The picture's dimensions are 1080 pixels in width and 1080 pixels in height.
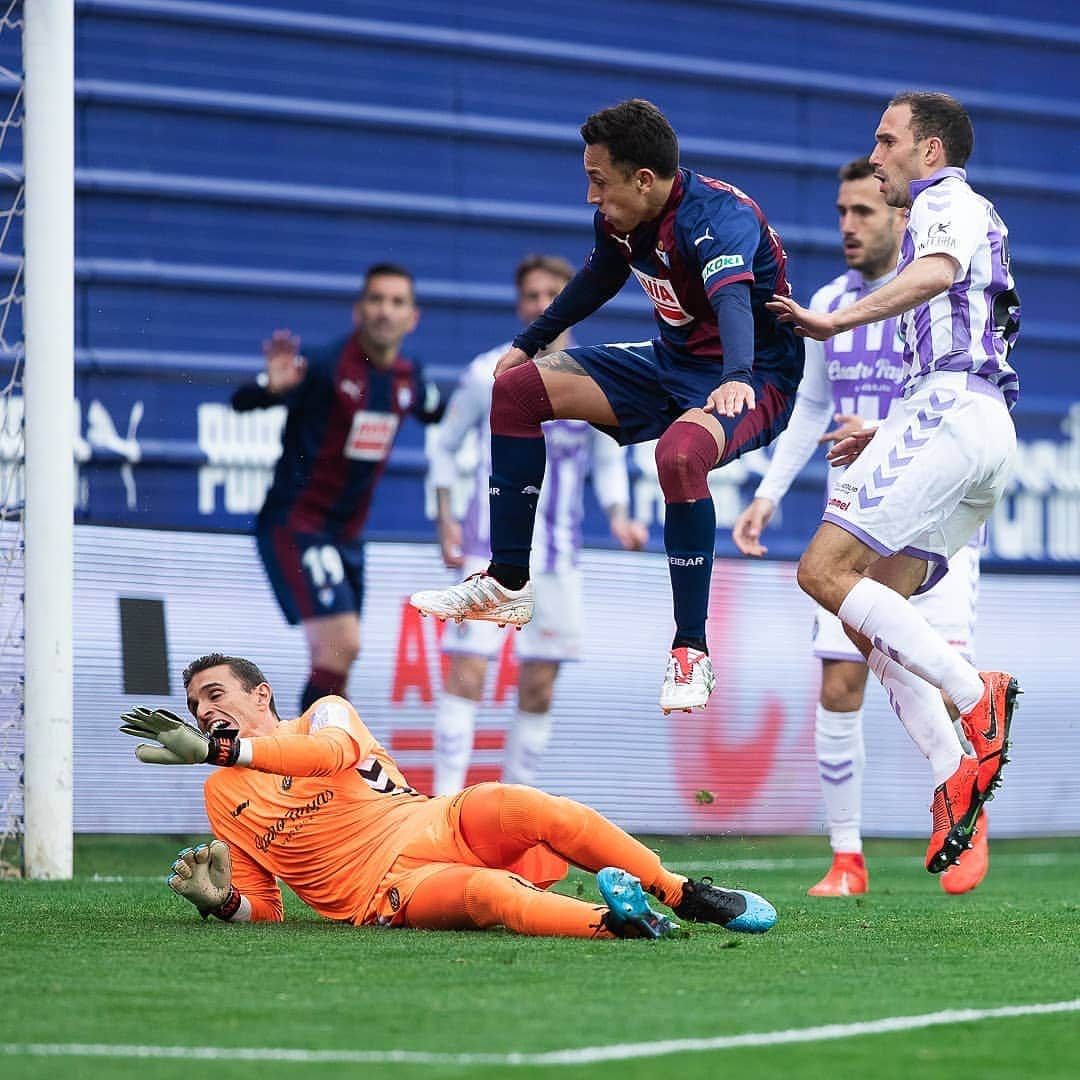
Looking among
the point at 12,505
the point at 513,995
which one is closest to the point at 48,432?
the point at 12,505

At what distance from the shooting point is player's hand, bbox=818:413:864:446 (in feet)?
20.1

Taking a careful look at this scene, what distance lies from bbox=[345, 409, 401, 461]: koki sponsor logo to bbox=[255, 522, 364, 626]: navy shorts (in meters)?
0.45

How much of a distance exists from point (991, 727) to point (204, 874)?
2.08m

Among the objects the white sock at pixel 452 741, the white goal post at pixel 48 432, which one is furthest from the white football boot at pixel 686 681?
the white sock at pixel 452 741

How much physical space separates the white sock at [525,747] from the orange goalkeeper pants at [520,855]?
12.2ft

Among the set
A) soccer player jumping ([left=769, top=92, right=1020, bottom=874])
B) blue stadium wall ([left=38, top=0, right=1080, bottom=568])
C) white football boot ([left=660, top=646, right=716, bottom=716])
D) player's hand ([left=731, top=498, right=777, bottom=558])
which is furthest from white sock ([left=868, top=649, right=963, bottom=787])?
blue stadium wall ([left=38, top=0, right=1080, bottom=568])

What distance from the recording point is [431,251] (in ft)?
30.2

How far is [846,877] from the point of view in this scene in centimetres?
687

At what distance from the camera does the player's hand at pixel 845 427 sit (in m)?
6.13

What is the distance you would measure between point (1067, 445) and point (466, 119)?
3.81 metres

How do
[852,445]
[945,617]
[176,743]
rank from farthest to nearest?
[945,617] < [852,445] < [176,743]

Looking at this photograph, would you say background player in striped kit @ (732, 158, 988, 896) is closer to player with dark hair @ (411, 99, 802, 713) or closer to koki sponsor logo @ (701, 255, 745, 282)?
player with dark hair @ (411, 99, 802, 713)

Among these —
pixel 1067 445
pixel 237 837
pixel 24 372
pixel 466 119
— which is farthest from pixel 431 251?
pixel 237 837

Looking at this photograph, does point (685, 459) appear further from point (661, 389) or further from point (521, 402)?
point (521, 402)
